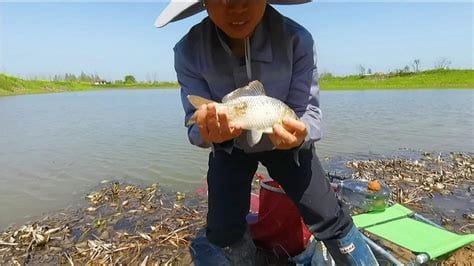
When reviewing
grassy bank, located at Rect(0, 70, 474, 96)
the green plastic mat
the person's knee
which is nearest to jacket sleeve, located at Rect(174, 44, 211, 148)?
the person's knee

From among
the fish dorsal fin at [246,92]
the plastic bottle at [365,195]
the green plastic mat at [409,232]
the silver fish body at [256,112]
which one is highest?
the fish dorsal fin at [246,92]

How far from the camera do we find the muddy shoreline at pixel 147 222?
3.99m

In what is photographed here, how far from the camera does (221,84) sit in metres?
2.52

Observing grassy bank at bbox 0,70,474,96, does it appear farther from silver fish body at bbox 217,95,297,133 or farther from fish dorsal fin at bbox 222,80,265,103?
silver fish body at bbox 217,95,297,133

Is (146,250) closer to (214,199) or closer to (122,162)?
(214,199)

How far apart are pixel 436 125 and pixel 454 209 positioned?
9532mm

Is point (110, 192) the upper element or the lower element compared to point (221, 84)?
lower

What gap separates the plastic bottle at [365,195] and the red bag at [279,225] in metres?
0.92

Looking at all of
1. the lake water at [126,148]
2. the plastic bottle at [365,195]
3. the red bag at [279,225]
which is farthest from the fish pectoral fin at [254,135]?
the lake water at [126,148]

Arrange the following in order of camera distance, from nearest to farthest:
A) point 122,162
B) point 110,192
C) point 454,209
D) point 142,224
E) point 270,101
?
1. point 270,101
2. point 142,224
3. point 454,209
4. point 110,192
5. point 122,162

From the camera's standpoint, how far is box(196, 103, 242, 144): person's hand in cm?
192

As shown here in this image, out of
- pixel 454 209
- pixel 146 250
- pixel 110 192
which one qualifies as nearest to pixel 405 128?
pixel 454 209

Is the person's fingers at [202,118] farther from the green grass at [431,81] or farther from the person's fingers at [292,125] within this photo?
the green grass at [431,81]

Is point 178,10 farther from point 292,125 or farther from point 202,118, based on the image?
point 292,125
